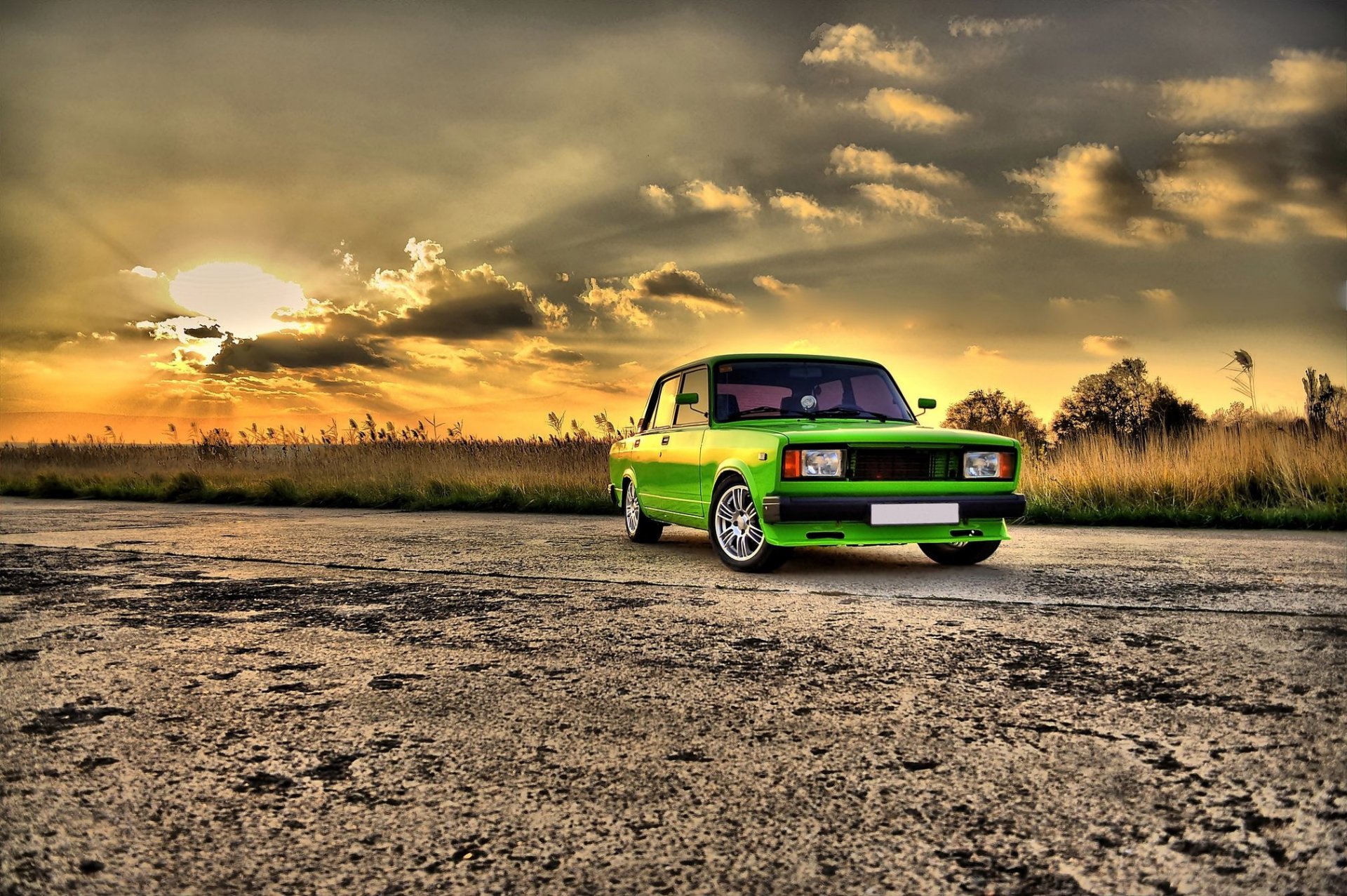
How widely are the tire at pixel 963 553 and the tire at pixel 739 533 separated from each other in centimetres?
142

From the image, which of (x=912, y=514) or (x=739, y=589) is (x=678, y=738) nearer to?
(x=739, y=589)

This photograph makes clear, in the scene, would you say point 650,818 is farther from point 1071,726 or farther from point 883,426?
point 883,426

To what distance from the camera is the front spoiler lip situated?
6.23 m

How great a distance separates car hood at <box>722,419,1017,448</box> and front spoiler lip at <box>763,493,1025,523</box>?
0.35 metres

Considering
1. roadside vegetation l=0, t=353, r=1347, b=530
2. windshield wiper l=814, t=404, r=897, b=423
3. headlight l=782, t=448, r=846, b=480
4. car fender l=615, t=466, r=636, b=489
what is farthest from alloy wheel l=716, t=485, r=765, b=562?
roadside vegetation l=0, t=353, r=1347, b=530

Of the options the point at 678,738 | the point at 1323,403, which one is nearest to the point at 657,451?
the point at 678,738

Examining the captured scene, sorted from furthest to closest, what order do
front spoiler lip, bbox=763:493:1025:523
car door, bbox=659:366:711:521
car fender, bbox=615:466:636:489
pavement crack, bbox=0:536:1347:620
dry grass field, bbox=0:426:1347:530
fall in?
1. dry grass field, bbox=0:426:1347:530
2. car fender, bbox=615:466:636:489
3. car door, bbox=659:366:711:521
4. front spoiler lip, bbox=763:493:1025:523
5. pavement crack, bbox=0:536:1347:620

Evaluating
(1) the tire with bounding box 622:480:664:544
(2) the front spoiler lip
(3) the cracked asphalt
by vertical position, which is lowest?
(3) the cracked asphalt

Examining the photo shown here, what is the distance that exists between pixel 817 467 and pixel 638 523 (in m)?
2.89

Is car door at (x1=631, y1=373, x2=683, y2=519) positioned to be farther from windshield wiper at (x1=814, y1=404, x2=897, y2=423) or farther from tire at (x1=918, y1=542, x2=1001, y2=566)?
tire at (x1=918, y1=542, x2=1001, y2=566)

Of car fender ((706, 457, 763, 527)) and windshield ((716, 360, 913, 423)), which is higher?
windshield ((716, 360, 913, 423))

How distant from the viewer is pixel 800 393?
7.71 m

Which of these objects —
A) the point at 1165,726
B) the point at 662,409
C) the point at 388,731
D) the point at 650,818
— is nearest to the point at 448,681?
the point at 388,731

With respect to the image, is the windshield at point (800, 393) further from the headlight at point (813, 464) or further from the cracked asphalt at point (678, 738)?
the cracked asphalt at point (678, 738)
